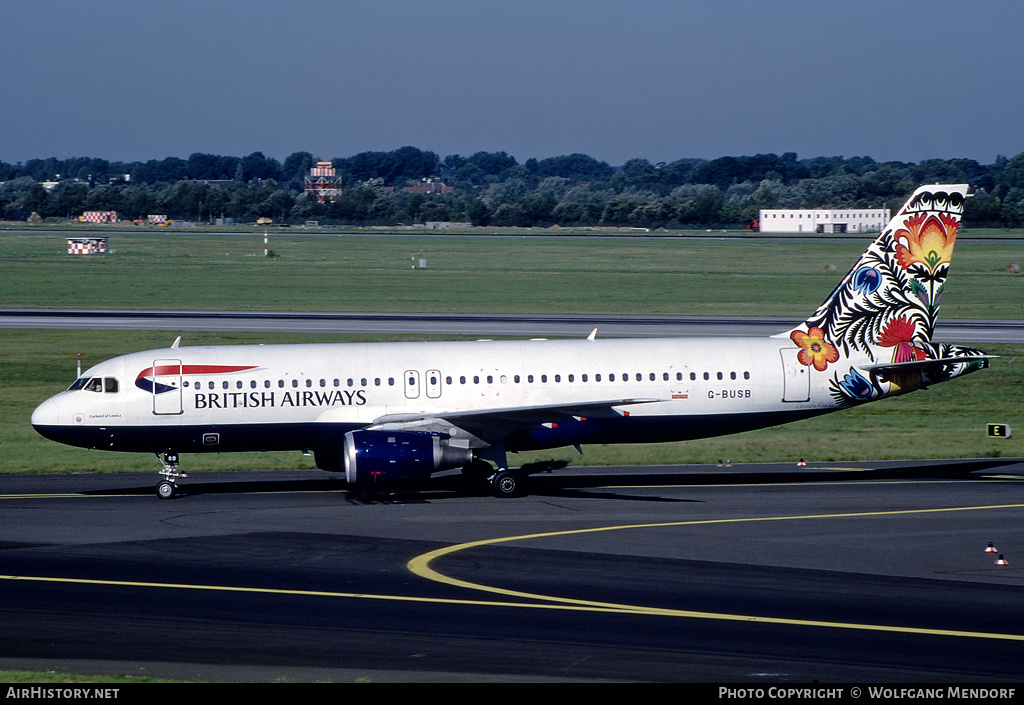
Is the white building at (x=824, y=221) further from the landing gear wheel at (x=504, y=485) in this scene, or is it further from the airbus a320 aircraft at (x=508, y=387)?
the landing gear wheel at (x=504, y=485)

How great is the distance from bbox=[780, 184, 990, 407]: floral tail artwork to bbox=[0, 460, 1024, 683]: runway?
3093 millimetres

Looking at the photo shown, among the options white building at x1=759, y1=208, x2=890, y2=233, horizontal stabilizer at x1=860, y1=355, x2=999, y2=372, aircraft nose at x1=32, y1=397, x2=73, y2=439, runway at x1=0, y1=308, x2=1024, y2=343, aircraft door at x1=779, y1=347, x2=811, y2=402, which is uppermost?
white building at x1=759, y1=208, x2=890, y2=233

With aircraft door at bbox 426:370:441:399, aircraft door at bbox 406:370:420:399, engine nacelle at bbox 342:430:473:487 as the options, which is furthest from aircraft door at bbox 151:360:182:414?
aircraft door at bbox 426:370:441:399

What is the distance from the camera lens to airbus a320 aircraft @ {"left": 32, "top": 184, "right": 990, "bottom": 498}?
3284 centimetres

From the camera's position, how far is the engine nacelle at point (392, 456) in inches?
1216

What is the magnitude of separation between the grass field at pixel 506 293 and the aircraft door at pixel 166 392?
19.2 ft

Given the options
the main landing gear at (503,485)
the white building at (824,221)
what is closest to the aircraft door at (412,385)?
the main landing gear at (503,485)

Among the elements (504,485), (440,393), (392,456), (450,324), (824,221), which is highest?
(824,221)

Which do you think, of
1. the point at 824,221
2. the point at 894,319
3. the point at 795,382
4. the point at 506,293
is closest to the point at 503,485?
the point at 795,382

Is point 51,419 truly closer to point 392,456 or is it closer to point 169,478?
point 169,478

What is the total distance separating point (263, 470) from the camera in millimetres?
38000

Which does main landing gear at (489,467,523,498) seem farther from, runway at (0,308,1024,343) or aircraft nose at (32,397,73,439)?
runway at (0,308,1024,343)

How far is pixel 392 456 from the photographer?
31.0 meters

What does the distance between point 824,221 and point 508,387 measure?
16213 cm
